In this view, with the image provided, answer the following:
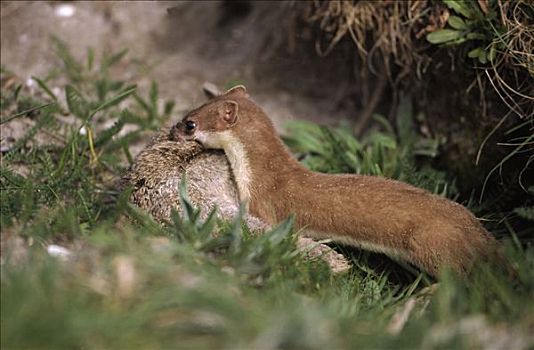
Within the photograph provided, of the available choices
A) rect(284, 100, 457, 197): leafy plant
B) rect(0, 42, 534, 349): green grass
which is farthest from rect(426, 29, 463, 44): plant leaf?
rect(0, 42, 534, 349): green grass

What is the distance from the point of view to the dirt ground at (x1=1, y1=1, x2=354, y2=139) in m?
6.40

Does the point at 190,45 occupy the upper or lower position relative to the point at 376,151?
upper

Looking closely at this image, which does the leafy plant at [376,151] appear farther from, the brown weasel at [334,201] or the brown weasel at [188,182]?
the brown weasel at [188,182]

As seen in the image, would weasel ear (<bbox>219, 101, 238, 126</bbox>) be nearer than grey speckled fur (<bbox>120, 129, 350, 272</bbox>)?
No

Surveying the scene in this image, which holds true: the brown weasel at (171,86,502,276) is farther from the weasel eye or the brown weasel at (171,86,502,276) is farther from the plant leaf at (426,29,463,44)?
the plant leaf at (426,29,463,44)

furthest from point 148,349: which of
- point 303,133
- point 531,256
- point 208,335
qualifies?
point 303,133

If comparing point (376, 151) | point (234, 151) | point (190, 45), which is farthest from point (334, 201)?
point (190, 45)

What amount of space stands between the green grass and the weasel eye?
0.63 metres

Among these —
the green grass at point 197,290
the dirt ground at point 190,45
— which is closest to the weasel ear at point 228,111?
the green grass at point 197,290

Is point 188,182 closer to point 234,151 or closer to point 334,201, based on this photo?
point 234,151

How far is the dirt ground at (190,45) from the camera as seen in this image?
640 centimetres

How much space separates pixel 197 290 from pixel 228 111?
6.01 ft

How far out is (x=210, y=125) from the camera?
427 cm

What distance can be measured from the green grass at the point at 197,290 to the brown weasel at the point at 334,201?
21cm
